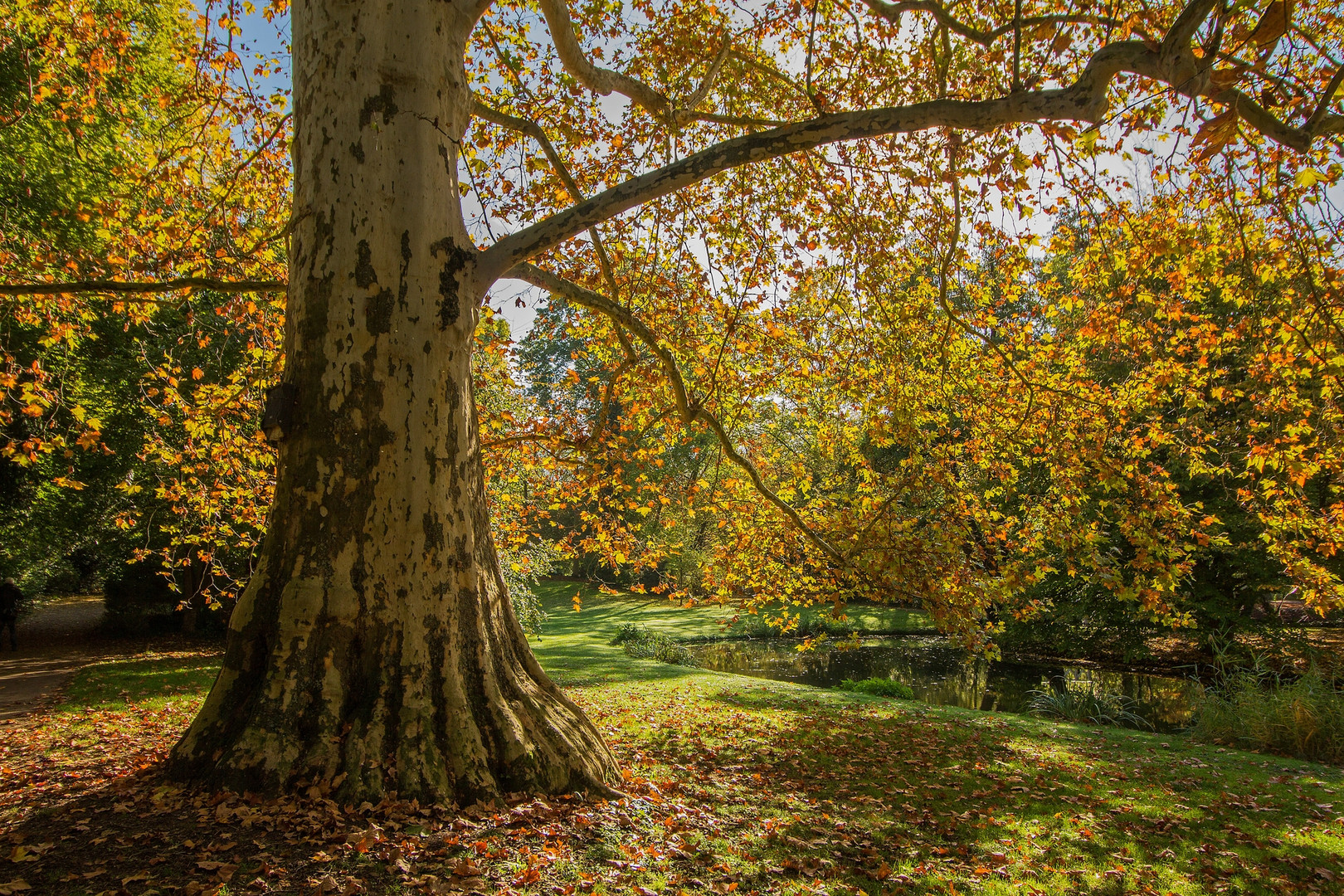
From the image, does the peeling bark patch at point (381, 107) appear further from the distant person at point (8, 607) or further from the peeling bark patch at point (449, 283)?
the distant person at point (8, 607)

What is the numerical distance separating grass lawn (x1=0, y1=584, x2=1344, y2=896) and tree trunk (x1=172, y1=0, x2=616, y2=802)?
278 mm

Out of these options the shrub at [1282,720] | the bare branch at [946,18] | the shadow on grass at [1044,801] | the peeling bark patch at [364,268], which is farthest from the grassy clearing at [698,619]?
the peeling bark patch at [364,268]

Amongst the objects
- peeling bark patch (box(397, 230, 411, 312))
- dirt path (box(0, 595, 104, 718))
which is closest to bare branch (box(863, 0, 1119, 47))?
peeling bark patch (box(397, 230, 411, 312))

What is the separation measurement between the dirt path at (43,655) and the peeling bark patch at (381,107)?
344 inches

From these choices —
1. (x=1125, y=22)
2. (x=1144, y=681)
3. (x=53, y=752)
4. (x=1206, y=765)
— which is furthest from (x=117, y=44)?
(x=1144, y=681)

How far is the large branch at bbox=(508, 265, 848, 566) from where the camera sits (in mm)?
5012

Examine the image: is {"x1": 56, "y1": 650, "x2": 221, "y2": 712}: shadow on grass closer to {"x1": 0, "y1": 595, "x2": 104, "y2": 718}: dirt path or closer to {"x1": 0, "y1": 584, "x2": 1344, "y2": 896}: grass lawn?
{"x1": 0, "y1": 584, "x2": 1344, "y2": 896}: grass lawn

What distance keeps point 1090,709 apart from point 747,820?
413 inches

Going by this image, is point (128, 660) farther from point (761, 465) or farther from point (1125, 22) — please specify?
point (1125, 22)

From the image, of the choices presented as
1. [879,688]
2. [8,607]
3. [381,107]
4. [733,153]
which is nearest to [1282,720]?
[879,688]

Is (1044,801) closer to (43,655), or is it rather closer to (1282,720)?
(1282,720)

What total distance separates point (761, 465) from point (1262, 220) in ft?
27.1

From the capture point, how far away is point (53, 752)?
5.21m

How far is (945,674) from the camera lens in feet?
55.9
